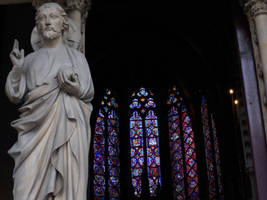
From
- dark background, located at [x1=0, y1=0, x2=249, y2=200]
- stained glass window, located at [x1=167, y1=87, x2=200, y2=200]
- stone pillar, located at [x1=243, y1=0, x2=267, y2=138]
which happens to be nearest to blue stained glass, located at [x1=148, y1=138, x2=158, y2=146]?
dark background, located at [x1=0, y1=0, x2=249, y2=200]

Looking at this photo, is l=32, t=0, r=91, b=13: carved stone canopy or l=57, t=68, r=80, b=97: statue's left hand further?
l=32, t=0, r=91, b=13: carved stone canopy

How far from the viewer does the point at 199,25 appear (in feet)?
34.7

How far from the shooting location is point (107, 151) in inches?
506

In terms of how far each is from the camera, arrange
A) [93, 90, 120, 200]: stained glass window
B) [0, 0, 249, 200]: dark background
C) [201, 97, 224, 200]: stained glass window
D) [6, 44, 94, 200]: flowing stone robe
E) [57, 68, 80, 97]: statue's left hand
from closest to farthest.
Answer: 1. [6, 44, 94, 200]: flowing stone robe
2. [57, 68, 80, 97]: statue's left hand
3. [0, 0, 249, 200]: dark background
4. [201, 97, 224, 200]: stained glass window
5. [93, 90, 120, 200]: stained glass window

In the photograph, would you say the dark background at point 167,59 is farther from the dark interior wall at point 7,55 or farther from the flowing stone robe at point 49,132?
the flowing stone robe at point 49,132

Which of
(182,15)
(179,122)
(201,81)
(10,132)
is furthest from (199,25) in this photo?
(10,132)

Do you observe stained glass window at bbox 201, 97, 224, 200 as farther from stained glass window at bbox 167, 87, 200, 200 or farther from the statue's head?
the statue's head

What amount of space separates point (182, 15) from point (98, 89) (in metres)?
3.76

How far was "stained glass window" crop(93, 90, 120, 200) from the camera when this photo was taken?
1245 cm

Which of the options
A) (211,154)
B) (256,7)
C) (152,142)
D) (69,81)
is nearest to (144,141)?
(152,142)

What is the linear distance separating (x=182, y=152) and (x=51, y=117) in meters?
9.50

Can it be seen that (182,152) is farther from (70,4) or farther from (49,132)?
(49,132)

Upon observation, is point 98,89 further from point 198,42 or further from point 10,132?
point 10,132

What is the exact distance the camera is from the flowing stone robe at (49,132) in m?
3.40
